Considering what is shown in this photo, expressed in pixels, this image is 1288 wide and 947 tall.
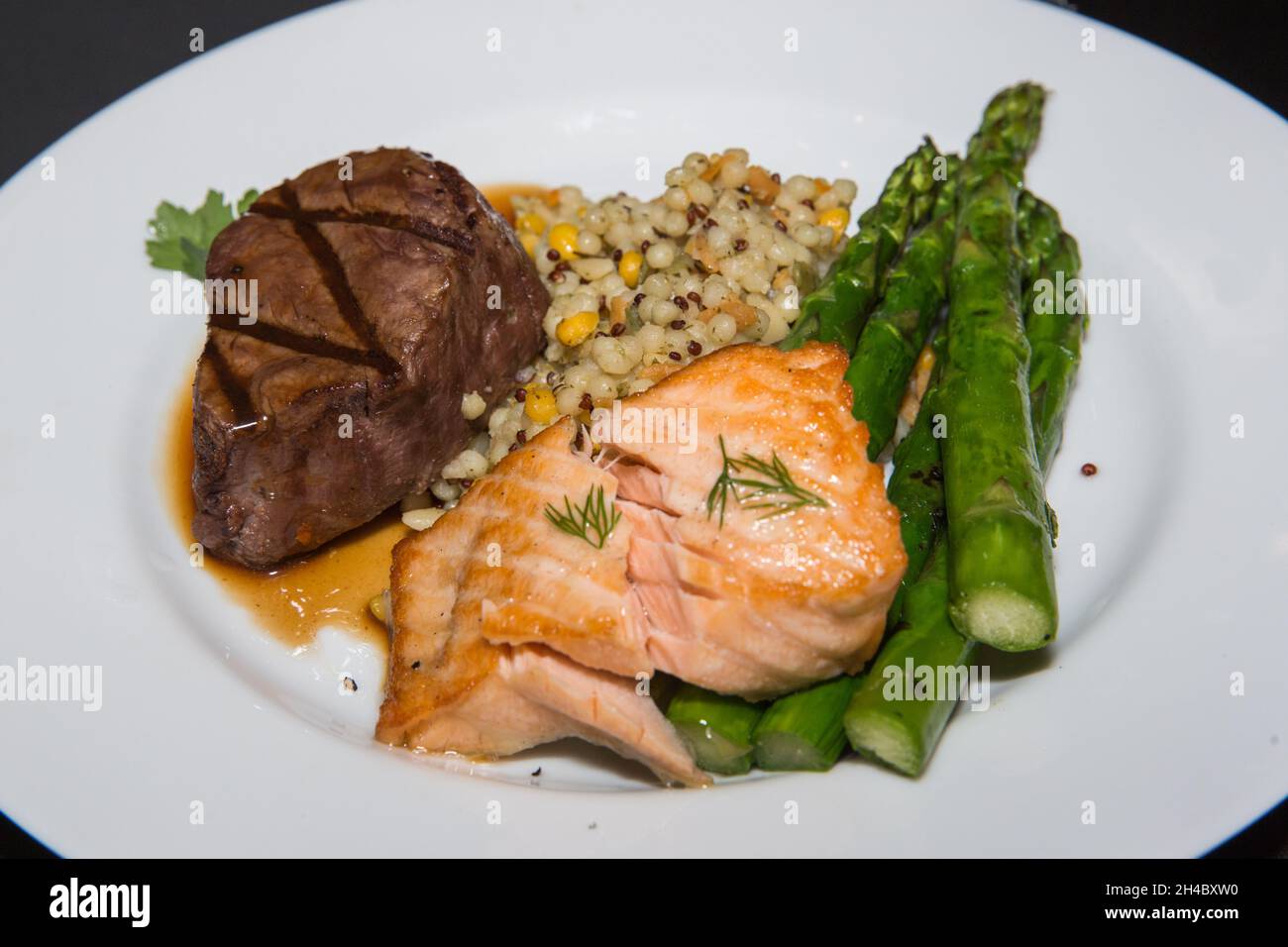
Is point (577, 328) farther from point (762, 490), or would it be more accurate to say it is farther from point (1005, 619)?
point (1005, 619)

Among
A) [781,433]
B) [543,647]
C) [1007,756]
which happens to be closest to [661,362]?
[781,433]

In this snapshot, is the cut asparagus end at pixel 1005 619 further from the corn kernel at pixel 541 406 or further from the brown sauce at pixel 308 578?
the brown sauce at pixel 308 578

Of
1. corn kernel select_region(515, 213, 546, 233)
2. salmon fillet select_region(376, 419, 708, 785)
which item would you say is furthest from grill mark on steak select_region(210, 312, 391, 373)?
corn kernel select_region(515, 213, 546, 233)

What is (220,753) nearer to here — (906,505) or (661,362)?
(661,362)

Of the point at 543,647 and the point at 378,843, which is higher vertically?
the point at 543,647

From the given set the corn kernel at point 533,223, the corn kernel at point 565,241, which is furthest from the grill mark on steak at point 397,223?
the corn kernel at point 533,223

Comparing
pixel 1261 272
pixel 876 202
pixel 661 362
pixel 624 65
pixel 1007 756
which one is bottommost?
pixel 1007 756
